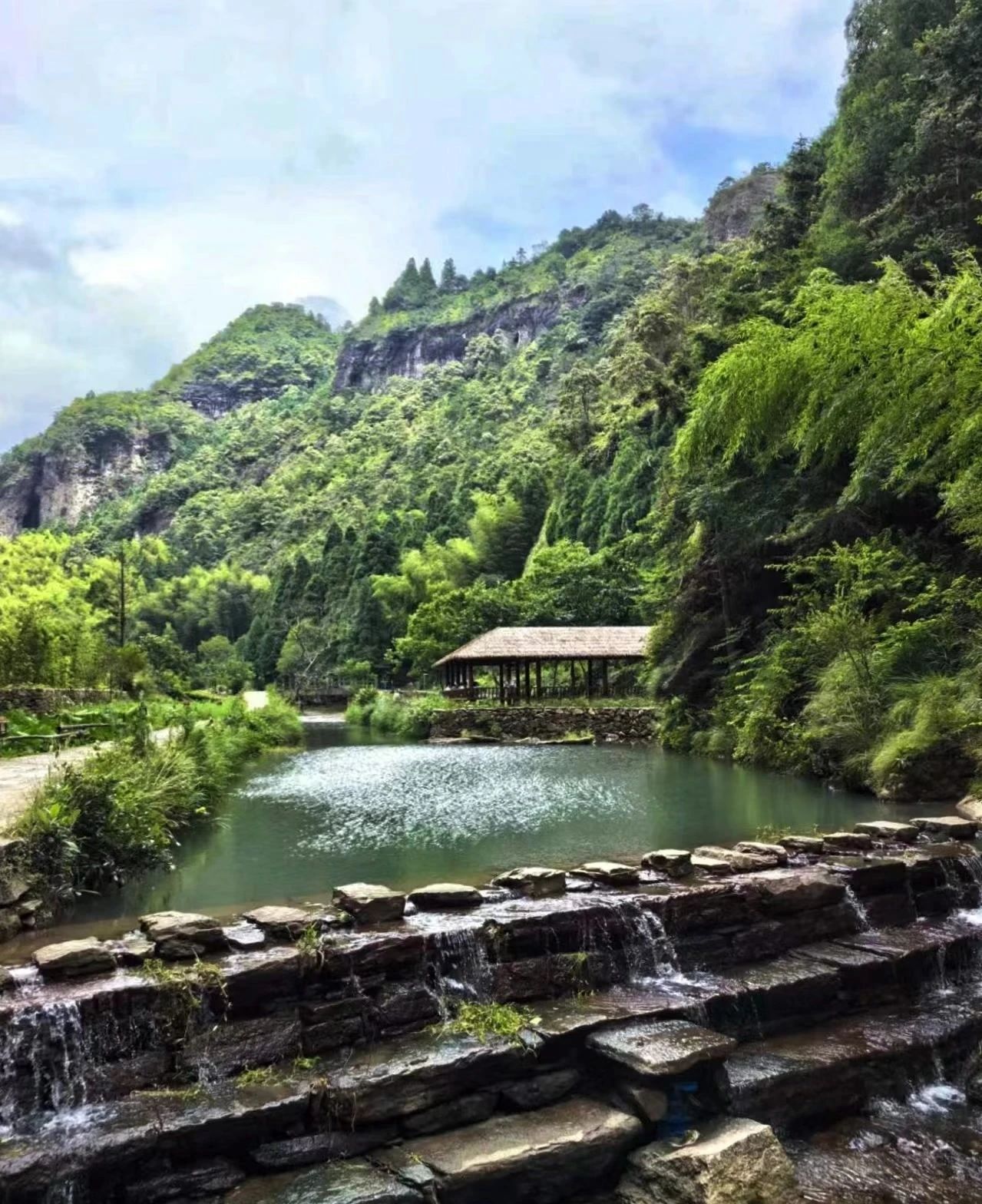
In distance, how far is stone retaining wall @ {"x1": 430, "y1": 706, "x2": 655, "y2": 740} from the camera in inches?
1203

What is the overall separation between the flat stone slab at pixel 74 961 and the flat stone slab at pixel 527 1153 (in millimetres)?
2348

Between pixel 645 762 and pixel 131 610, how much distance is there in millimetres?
76418

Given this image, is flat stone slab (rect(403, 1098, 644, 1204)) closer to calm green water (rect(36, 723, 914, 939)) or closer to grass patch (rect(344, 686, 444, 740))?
calm green water (rect(36, 723, 914, 939))

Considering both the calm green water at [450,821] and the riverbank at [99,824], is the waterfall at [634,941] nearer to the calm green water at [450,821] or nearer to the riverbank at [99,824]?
the calm green water at [450,821]

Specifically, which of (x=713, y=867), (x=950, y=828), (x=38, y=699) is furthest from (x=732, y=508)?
(x=38, y=699)

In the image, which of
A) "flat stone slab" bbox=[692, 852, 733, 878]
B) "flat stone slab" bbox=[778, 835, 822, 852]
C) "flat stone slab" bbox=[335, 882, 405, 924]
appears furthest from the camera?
"flat stone slab" bbox=[778, 835, 822, 852]

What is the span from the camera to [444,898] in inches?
308

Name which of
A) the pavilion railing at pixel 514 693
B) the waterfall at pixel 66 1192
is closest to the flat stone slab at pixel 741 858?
the waterfall at pixel 66 1192

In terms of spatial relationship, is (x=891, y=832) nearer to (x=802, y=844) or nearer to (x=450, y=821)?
(x=802, y=844)

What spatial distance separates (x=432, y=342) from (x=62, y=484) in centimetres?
6308

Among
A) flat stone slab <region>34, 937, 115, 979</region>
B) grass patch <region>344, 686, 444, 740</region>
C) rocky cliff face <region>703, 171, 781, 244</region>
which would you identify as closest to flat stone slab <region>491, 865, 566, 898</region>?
flat stone slab <region>34, 937, 115, 979</region>

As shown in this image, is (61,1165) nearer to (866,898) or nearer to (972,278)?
(866,898)

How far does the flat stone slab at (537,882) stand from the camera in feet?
27.1

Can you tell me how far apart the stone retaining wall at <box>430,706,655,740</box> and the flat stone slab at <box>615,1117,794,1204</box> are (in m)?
24.6
